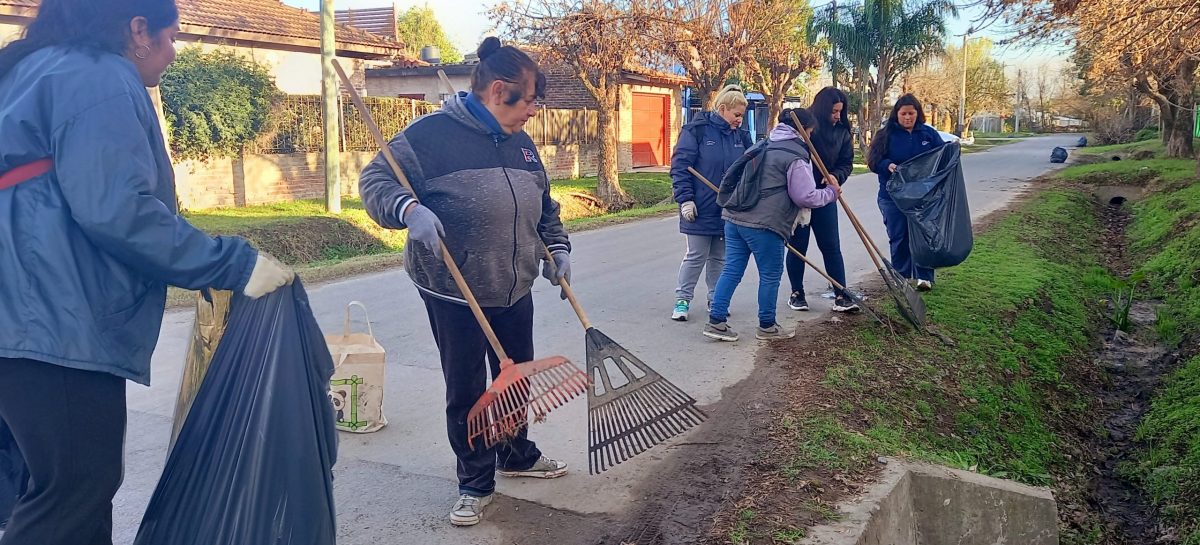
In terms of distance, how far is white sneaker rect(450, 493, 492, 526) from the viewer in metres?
3.35

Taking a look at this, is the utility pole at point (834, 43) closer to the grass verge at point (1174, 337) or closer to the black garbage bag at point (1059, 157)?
the black garbage bag at point (1059, 157)

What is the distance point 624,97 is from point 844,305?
19786 mm

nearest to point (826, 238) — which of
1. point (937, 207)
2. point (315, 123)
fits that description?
point (937, 207)

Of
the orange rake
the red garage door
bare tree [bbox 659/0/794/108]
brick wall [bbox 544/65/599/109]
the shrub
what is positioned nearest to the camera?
the orange rake

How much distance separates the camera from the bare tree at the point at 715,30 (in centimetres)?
1653

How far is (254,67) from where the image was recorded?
14242 mm

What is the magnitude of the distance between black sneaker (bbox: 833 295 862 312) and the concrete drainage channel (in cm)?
242

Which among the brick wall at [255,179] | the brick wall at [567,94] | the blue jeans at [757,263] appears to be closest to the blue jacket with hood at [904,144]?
the blue jeans at [757,263]

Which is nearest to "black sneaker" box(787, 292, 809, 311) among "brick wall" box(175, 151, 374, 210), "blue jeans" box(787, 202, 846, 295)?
"blue jeans" box(787, 202, 846, 295)

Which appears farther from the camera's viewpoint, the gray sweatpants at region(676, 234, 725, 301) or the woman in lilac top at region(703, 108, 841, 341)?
the gray sweatpants at region(676, 234, 725, 301)

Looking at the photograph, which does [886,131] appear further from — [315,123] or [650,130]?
[650,130]

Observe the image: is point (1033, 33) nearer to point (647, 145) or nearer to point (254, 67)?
point (254, 67)

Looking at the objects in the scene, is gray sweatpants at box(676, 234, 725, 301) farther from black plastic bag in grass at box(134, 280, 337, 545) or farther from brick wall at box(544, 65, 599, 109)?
brick wall at box(544, 65, 599, 109)

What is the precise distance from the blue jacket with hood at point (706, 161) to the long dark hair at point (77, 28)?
4.36 metres
